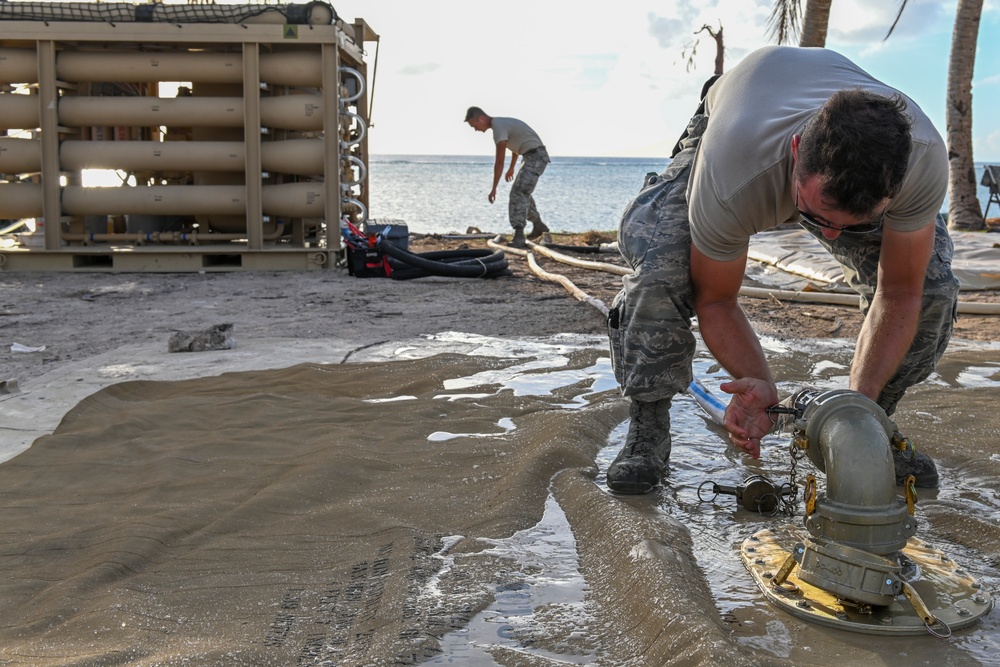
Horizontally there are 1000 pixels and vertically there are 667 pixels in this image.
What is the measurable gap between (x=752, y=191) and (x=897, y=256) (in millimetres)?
525

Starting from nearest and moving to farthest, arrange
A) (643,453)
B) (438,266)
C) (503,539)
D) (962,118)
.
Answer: (503,539) < (643,453) < (438,266) < (962,118)

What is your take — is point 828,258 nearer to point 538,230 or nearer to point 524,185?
point 524,185

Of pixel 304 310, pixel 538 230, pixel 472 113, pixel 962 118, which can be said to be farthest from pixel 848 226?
pixel 962 118

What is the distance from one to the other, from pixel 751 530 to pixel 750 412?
1.36 ft

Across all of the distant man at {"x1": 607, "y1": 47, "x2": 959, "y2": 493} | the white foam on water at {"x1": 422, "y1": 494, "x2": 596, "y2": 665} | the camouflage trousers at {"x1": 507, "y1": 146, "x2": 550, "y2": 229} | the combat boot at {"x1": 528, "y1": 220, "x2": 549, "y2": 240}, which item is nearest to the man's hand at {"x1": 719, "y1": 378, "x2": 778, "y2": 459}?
the distant man at {"x1": 607, "y1": 47, "x2": 959, "y2": 493}

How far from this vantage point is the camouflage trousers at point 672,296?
2.86m

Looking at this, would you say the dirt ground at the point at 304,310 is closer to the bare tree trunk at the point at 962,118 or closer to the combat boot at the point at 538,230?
the combat boot at the point at 538,230

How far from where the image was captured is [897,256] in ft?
8.48

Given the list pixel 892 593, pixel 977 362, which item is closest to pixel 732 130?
pixel 892 593

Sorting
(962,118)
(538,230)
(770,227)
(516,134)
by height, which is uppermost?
(962,118)

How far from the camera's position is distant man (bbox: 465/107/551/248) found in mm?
11656

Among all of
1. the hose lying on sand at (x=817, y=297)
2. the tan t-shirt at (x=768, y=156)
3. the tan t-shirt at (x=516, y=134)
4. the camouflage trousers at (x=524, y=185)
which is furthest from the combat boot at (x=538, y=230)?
the tan t-shirt at (x=768, y=156)

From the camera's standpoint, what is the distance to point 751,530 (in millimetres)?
2561

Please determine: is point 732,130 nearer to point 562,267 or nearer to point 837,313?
point 837,313
